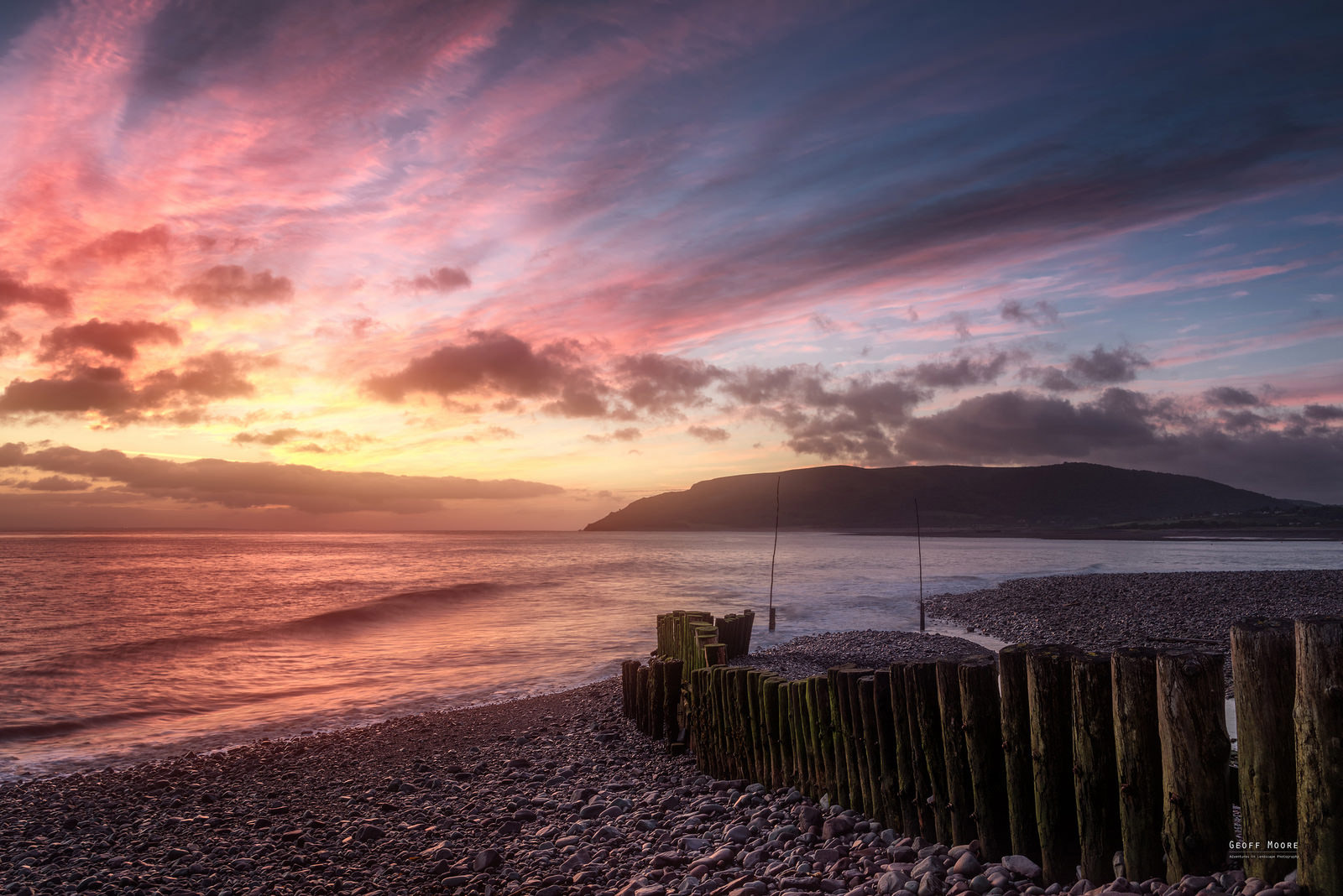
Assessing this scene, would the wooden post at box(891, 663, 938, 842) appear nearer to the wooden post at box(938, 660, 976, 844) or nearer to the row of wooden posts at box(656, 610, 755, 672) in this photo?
the wooden post at box(938, 660, 976, 844)

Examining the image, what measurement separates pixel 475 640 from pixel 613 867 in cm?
1964

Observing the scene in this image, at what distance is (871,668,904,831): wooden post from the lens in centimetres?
566

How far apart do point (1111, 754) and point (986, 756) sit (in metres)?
0.83

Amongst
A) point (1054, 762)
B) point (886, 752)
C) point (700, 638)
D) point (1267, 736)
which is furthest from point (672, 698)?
point (1267, 736)

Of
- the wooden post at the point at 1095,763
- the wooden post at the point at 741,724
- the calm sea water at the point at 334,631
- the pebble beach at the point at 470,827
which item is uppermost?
the wooden post at the point at 1095,763

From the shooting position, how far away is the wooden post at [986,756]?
493 centimetres

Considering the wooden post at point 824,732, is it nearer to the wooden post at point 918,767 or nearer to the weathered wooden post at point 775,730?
the weathered wooden post at point 775,730

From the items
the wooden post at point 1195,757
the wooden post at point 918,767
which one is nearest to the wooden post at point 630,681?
the wooden post at point 918,767

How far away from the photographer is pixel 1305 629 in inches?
143

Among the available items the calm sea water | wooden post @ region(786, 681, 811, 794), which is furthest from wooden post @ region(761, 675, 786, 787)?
the calm sea water

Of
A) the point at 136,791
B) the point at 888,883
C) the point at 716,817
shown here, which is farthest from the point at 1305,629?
the point at 136,791

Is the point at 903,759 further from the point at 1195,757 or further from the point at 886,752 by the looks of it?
the point at 1195,757

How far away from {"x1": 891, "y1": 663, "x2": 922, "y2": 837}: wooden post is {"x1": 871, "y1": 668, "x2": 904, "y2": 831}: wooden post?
0.04 m

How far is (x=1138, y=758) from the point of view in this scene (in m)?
4.18
